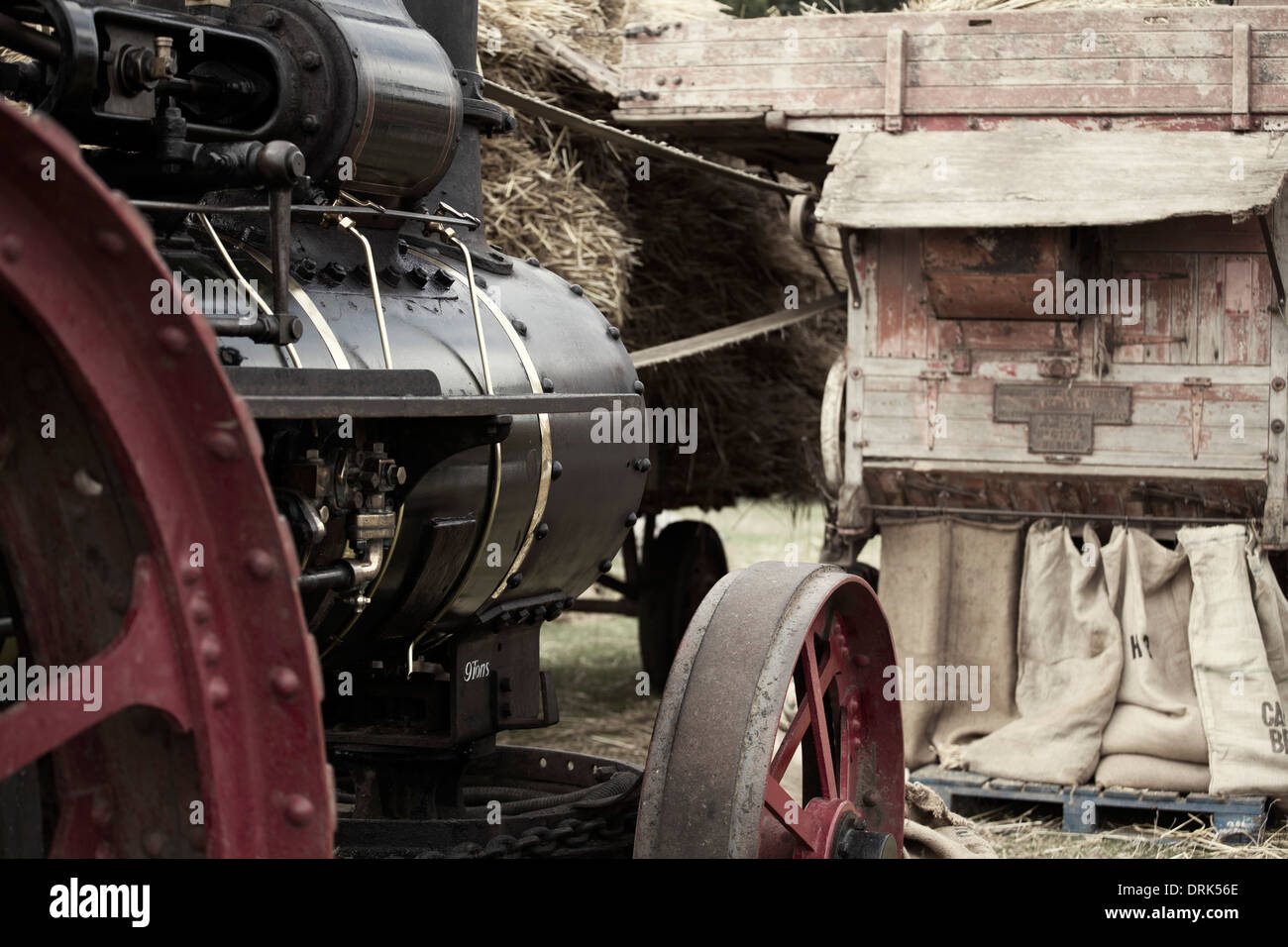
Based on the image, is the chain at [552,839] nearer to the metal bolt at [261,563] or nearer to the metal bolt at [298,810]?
the metal bolt at [298,810]

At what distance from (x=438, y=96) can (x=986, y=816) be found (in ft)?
12.3

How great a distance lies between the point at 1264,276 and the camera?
18.5ft

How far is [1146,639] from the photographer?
575cm

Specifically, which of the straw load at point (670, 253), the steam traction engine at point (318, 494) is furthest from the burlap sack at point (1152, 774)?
the steam traction engine at point (318, 494)

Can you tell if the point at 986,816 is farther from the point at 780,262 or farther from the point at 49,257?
the point at 49,257

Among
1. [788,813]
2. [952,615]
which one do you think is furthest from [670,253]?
[788,813]

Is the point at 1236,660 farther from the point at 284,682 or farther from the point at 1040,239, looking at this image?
the point at 284,682

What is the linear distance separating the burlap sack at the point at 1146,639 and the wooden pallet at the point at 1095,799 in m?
0.11

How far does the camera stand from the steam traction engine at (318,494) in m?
1.58

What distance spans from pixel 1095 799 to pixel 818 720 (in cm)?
262

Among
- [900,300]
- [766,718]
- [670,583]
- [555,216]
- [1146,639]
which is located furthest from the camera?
[670,583]

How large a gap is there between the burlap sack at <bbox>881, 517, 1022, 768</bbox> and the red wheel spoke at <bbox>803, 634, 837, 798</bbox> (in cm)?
261
